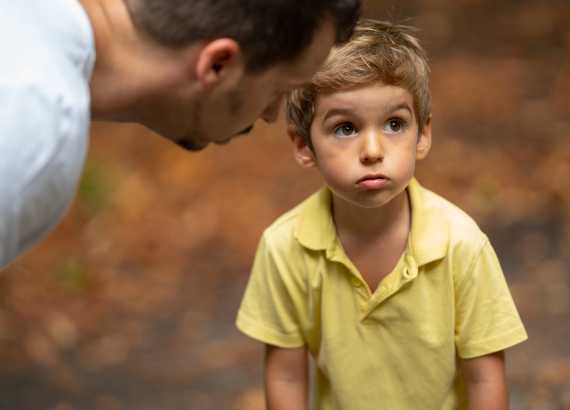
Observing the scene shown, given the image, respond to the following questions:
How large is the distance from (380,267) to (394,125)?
0.29 meters

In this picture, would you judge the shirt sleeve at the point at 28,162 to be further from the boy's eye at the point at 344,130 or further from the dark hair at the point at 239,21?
the boy's eye at the point at 344,130

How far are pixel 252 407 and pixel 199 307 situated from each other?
568 mm

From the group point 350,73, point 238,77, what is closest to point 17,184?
point 238,77

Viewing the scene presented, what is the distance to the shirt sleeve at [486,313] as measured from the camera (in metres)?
2.14

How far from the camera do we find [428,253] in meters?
2.10

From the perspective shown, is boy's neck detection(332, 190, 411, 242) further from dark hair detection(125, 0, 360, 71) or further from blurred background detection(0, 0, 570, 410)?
blurred background detection(0, 0, 570, 410)

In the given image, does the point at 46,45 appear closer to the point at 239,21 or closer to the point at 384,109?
the point at 239,21

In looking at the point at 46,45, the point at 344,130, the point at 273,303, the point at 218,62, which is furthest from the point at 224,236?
the point at 46,45

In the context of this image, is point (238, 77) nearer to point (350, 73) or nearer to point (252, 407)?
point (350, 73)

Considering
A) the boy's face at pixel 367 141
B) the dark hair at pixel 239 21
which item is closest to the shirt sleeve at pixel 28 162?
the dark hair at pixel 239 21

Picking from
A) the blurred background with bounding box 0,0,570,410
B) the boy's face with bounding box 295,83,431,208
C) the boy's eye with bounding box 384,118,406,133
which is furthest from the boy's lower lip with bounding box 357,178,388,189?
the blurred background with bounding box 0,0,570,410

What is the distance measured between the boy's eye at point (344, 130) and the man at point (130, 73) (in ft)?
0.45

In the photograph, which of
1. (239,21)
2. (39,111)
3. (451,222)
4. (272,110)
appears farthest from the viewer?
(451,222)

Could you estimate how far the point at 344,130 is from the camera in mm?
2061
